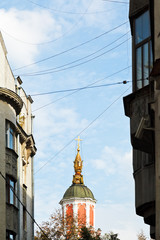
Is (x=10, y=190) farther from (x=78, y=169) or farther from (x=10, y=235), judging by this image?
(x=78, y=169)

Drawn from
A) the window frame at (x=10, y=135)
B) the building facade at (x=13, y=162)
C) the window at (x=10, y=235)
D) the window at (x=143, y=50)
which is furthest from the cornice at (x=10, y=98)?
the window at (x=143, y=50)

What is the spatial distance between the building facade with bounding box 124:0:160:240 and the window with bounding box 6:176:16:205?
1461 centimetres

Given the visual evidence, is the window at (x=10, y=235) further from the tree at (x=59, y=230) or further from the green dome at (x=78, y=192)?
the green dome at (x=78, y=192)

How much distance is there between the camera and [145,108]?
16531 mm

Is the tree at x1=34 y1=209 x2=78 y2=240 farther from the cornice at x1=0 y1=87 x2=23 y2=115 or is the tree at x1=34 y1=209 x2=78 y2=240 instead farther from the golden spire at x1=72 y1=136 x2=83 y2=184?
the golden spire at x1=72 y1=136 x2=83 y2=184

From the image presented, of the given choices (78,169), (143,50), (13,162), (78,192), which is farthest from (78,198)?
(143,50)

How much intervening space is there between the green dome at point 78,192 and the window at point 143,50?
364 ft

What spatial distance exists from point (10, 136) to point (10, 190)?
3.05 metres

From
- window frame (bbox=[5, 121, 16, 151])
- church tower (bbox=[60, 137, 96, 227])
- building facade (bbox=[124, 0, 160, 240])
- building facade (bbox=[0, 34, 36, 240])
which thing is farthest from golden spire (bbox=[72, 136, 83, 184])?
building facade (bbox=[124, 0, 160, 240])

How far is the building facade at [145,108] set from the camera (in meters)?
15.1

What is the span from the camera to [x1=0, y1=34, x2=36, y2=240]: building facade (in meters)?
31.2

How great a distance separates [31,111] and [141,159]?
78.3 feet

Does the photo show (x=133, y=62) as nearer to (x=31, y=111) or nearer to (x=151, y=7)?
(x=151, y=7)

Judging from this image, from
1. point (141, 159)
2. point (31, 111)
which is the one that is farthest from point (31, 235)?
point (141, 159)
